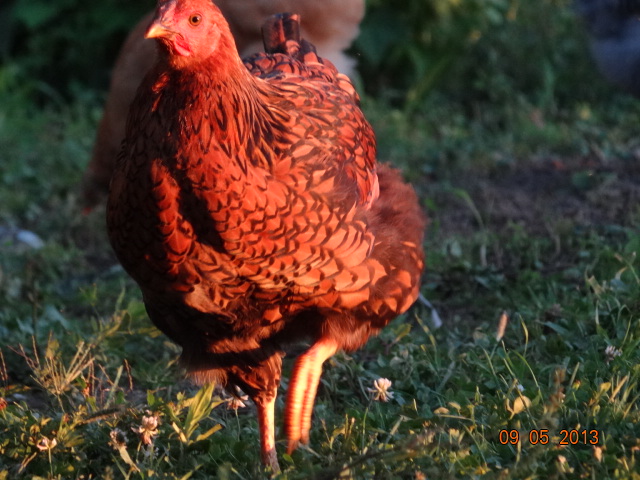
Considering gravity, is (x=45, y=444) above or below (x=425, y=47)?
below

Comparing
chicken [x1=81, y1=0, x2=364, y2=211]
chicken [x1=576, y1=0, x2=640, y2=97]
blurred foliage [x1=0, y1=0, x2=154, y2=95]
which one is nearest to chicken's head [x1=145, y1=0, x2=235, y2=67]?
chicken [x1=81, y1=0, x2=364, y2=211]

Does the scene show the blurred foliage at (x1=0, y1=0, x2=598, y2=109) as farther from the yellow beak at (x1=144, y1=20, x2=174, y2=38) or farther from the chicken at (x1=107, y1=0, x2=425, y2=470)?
the yellow beak at (x1=144, y1=20, x2=174, y2=38)

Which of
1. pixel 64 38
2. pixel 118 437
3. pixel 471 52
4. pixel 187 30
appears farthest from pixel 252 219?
pixel 64 38

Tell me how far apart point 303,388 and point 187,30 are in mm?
1239

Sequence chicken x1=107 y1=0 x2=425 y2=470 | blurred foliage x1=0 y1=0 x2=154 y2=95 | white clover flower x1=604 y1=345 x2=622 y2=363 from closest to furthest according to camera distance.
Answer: chicken x1=107 y1=0 x2=425 y2=470 → white clover flower x1=604 y1=345 x2=622 y2=363 → blurred foliage x1=0 y1=0 x2=154 y2=95

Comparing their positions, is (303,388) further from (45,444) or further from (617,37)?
(617,37)

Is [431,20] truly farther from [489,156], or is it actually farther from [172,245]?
[172,245]

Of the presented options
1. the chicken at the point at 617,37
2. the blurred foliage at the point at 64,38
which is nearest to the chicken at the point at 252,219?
the chicken at the point at 617,37

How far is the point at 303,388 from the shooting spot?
125 inches

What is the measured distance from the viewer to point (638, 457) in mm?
2680

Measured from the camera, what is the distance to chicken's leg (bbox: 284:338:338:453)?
10.3 feet

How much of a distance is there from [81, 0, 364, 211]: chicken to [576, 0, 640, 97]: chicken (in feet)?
4.48

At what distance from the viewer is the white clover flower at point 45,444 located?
9.48 ft

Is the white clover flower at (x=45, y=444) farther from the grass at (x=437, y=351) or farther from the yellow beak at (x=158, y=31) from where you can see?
the yellow beak at (x=158, y=31)
